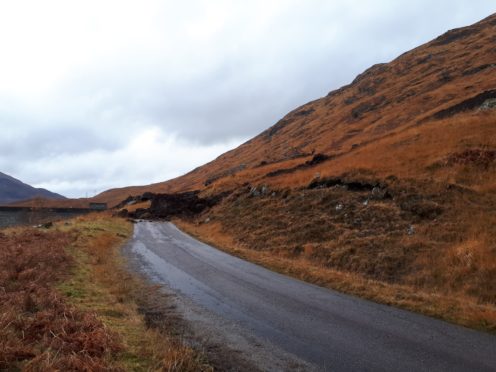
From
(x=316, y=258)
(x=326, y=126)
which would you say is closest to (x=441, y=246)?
(x=316, y=258)

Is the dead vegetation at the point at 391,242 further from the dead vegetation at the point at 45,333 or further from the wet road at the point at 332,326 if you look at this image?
the dead vegetation at the point at 45,333

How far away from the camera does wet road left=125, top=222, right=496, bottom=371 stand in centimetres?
786

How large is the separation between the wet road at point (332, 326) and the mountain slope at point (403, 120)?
14.0 metres

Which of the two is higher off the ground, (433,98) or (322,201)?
(433,98)

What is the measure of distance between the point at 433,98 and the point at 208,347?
70.5 meters

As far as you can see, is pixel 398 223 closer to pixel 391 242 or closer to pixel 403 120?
pixel 391 242

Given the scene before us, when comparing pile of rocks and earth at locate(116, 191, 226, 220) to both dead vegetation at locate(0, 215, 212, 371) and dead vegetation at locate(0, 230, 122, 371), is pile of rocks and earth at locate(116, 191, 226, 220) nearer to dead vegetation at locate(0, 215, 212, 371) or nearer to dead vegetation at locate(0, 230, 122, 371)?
dead vegetation at locate(0, 215, 212, 371)

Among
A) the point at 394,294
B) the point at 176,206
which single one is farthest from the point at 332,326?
the point at 176,206

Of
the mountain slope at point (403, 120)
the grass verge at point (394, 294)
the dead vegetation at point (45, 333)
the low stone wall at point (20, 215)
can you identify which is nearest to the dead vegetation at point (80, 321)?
the dead vegetation at point (45, 333)

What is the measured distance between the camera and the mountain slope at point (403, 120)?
30453 mm

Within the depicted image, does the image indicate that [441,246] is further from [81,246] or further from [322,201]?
[81,246]

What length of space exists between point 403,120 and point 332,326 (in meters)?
61.2

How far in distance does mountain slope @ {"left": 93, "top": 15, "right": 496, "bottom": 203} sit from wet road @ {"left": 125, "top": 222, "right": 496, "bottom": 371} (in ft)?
45.9

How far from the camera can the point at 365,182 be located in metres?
26.3
